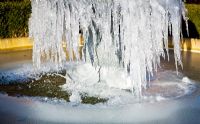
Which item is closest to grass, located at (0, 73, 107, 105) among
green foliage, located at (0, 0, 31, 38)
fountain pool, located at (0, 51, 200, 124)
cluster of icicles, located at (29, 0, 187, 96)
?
fountain pool, located at (0, 51, 200, 124)

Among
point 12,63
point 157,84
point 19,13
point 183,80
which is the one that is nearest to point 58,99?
point 157,84

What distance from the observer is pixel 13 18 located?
12.2m

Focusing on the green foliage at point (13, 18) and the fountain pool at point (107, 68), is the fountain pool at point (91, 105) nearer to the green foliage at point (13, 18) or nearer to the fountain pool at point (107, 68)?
the fountain pool at point (107, 68)

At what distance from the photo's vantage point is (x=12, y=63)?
10188mm

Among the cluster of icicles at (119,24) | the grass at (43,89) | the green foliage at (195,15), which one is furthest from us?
the green foliage at (195,15)

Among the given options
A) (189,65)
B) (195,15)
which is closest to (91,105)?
(189,65)

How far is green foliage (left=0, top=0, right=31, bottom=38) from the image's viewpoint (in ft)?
39.4

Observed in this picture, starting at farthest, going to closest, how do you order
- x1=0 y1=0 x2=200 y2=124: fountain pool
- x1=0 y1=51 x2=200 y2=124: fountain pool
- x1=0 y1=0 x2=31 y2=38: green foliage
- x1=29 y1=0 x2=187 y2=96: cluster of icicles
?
1. x1=0 y1=0 x2=31 y2=38: green foliage
2. x1=29 y1=0 x2=187 y2=96: cluster of icicles
3. x1=0 y1=0 x2=200 y2=124: fountain pool
4. x1=0 y1=51 x2=200 y2=124: fountain pool

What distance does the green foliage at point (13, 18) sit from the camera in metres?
12.0

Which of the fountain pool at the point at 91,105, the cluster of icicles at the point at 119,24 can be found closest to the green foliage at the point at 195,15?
the fountain pool at the point at 91,105

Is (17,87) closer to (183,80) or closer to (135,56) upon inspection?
(135,56)

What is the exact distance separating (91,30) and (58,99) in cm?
126

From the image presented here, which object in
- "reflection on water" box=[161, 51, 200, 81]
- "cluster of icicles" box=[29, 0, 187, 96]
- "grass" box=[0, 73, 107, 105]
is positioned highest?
"cluster of icicles" box=[29, 0, 187, 96]

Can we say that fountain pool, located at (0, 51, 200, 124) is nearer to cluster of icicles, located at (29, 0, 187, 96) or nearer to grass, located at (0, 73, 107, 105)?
grass, located at (0, 73, 107, 105)
